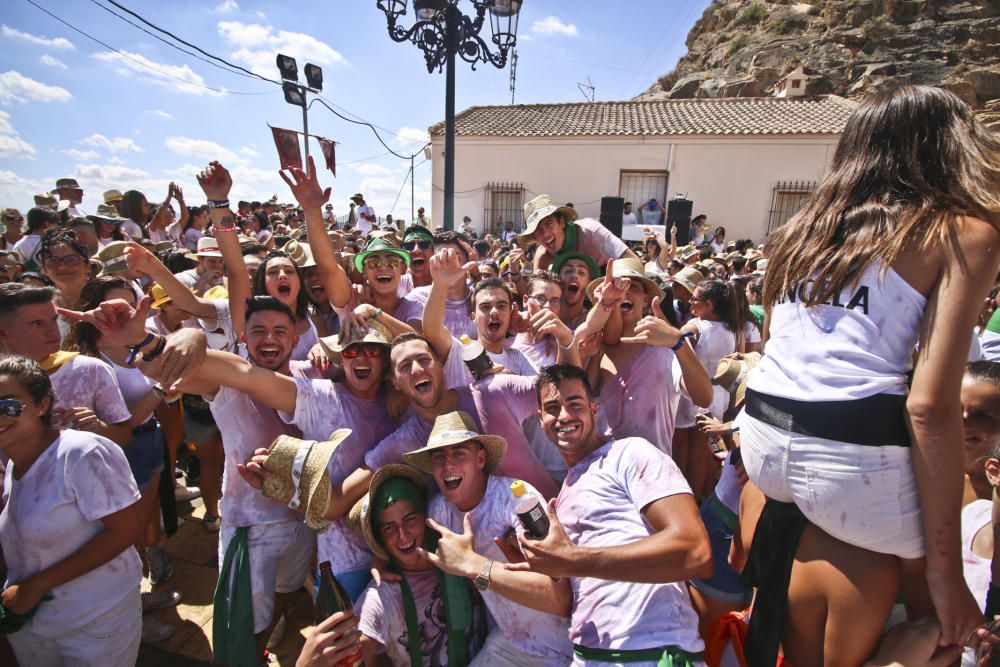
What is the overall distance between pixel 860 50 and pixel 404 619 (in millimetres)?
35116

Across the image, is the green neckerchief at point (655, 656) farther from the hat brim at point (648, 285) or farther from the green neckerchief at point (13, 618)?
the green neckerchief at point (13, 618)

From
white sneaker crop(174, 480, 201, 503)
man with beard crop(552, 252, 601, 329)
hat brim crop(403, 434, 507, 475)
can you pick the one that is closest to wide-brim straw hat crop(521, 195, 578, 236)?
man with beard crop(552, 252, 601, 329)

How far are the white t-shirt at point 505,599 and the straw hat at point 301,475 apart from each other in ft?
1.82

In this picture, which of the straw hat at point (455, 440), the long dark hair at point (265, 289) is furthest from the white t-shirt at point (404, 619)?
the long dark hair at point (265, 289)

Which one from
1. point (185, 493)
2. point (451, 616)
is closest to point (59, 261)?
point (185, 493)

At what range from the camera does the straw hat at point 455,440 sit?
2.20 metres

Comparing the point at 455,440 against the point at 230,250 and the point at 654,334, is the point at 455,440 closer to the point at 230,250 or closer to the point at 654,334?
the point at 654,334

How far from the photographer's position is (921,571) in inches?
48.6

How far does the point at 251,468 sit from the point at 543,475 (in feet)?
4.73

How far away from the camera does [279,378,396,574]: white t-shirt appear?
2430 millimetres

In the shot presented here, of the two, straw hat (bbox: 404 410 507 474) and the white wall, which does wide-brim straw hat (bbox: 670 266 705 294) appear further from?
the white wall

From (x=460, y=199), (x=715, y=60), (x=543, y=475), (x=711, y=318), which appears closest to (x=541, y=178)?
(x=460, y=199)

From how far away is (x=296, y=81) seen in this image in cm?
1223

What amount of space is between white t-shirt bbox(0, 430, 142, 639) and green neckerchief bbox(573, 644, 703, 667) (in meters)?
2.14
